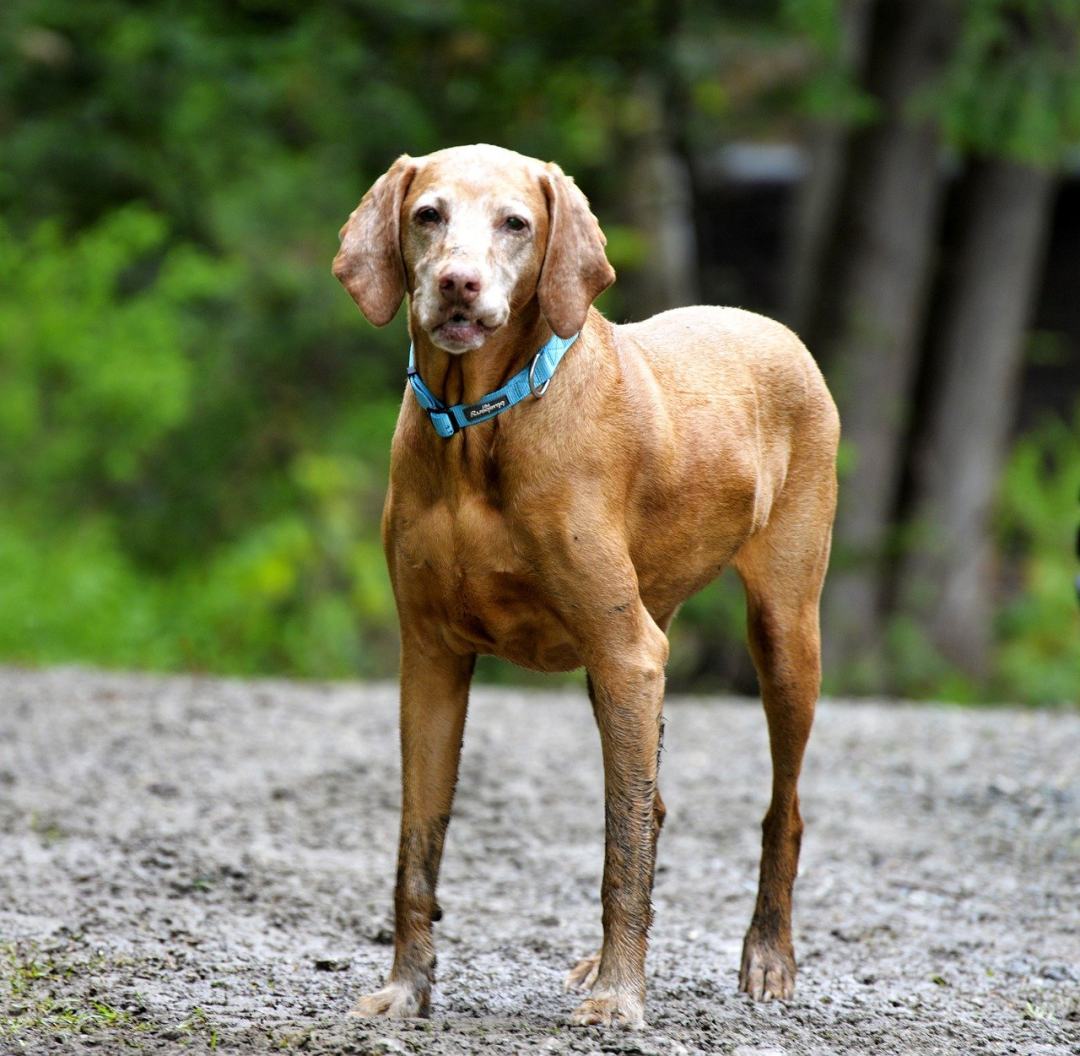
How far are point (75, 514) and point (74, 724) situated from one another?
5188mm

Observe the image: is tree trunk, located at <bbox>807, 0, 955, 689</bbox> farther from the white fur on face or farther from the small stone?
the white fur on face

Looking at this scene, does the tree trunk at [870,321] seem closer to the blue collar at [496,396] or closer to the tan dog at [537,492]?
the tan dog at [537,492]

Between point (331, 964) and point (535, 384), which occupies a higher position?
point (535, 384)

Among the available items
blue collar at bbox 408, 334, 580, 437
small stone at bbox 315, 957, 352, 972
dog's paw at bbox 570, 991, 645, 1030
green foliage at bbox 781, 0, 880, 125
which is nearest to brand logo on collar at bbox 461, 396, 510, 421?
blue collar at bbox 408, 334, 580, 437

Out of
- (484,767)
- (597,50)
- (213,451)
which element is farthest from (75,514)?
(484,767)

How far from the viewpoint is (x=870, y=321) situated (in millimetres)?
11883

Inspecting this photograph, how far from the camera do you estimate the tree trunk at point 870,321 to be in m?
11.8

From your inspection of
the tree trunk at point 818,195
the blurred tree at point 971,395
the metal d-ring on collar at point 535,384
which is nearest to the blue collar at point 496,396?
the metal d-ring on collar at point 535,384

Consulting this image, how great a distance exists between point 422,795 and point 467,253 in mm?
1404

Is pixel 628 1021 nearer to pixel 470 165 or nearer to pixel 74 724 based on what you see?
pixel 470 165

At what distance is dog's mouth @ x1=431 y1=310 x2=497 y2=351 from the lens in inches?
147

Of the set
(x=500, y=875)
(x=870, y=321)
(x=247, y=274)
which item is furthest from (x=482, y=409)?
(x=247, y=274)

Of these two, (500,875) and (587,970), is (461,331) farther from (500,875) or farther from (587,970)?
(500,875)

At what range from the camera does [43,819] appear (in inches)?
244
